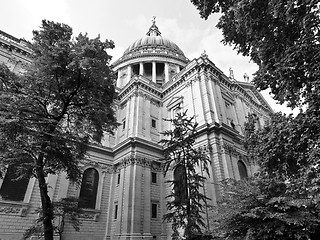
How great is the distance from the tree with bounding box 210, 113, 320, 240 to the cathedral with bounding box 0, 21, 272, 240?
280 inches

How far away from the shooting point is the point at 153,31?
5875cm

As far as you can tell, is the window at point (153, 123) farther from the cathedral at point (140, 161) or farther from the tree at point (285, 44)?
the tree at point (285, 44)

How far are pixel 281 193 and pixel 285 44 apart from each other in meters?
6.12

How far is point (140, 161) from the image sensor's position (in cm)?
2130

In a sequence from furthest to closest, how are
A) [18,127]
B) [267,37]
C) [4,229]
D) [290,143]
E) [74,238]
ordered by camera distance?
[74,238]
[4,229]
[18,127]
[267,37]
[290,143]

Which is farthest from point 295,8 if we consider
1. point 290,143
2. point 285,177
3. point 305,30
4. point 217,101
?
point 217,101

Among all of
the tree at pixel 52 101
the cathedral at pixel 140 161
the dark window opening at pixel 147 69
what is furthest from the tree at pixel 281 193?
the dark window opening at pixel 147 69

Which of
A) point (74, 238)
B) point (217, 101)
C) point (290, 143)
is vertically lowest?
point (74, 238)

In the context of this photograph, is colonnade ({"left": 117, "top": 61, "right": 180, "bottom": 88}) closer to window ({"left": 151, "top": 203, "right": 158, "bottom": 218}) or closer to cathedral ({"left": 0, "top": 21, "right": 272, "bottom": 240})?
cathedral ({"left": 0, "top": 21, "right": 272, "bottom": 240})

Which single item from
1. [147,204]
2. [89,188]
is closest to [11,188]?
[89,188]

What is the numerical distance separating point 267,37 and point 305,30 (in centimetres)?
152

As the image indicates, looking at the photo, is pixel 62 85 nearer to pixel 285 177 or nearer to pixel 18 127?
pixel 18 127

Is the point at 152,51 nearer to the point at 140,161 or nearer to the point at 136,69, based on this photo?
the point at 136,69

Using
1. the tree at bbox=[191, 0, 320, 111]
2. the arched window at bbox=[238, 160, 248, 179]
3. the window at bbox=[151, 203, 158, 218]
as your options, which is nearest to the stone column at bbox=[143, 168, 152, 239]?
the window at bbox=[151, 203, 158, 218]
